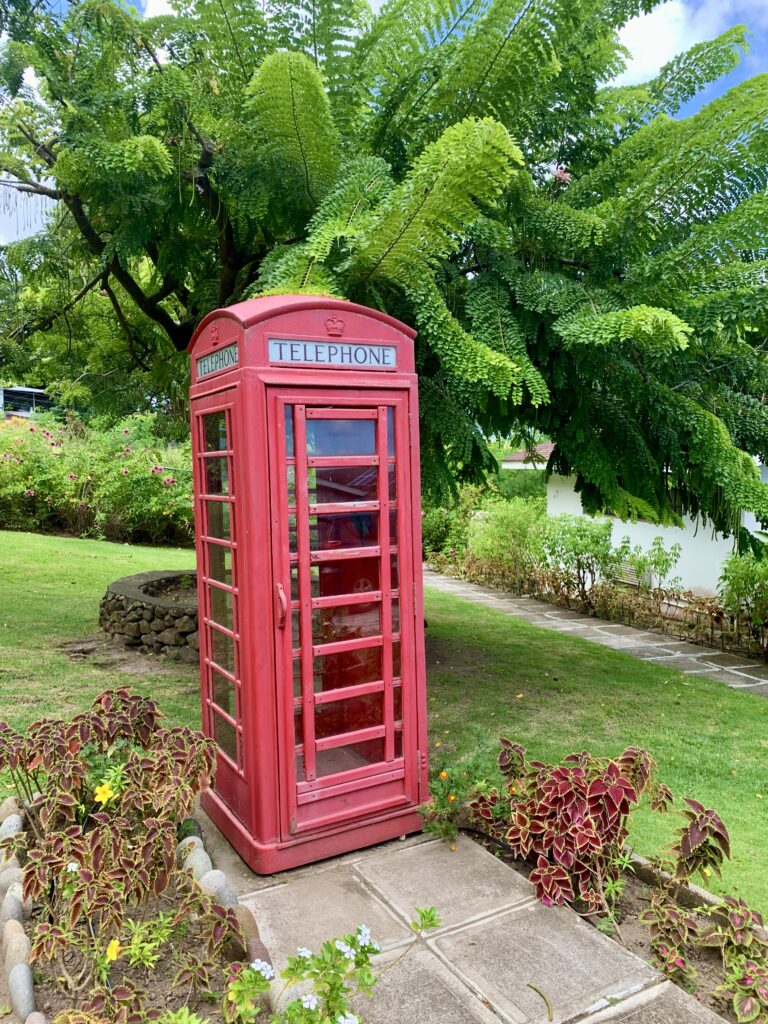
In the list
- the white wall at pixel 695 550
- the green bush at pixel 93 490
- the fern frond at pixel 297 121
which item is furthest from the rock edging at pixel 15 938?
the green bush at pixel 93 490

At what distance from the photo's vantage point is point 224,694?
3.58m

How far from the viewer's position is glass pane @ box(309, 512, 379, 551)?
10.9 ft

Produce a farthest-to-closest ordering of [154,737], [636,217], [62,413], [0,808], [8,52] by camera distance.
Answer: [62,413] → [8,52] → [636,217] → [0,808] → [154,737]

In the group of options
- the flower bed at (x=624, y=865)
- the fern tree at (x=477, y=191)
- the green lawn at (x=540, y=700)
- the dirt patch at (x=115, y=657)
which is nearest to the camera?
the flower bed at (x=624, y=865)

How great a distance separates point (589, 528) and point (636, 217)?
7.13 m

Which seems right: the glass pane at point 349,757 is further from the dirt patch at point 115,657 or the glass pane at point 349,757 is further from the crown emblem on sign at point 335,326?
the dirt patch at point 115,657

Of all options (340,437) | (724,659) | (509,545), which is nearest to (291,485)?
(340,437)

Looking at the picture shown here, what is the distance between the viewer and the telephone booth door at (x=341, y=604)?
3152mm

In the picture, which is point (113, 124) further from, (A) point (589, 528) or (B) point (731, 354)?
(A) point (589, 528)

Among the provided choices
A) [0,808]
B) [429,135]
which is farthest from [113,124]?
[0,808]

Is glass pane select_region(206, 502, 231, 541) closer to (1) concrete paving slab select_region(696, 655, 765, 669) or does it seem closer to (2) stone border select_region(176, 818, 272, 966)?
(2) stone border select_region(176, 818, 272, 966)

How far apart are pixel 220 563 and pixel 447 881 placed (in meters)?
1.75

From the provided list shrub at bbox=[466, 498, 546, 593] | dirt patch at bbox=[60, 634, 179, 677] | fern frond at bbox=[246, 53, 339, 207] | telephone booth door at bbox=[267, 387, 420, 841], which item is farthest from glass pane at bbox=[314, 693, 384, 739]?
shrub at bbox=[466, 498, 546, 593]

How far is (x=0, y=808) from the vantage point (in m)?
3.55
